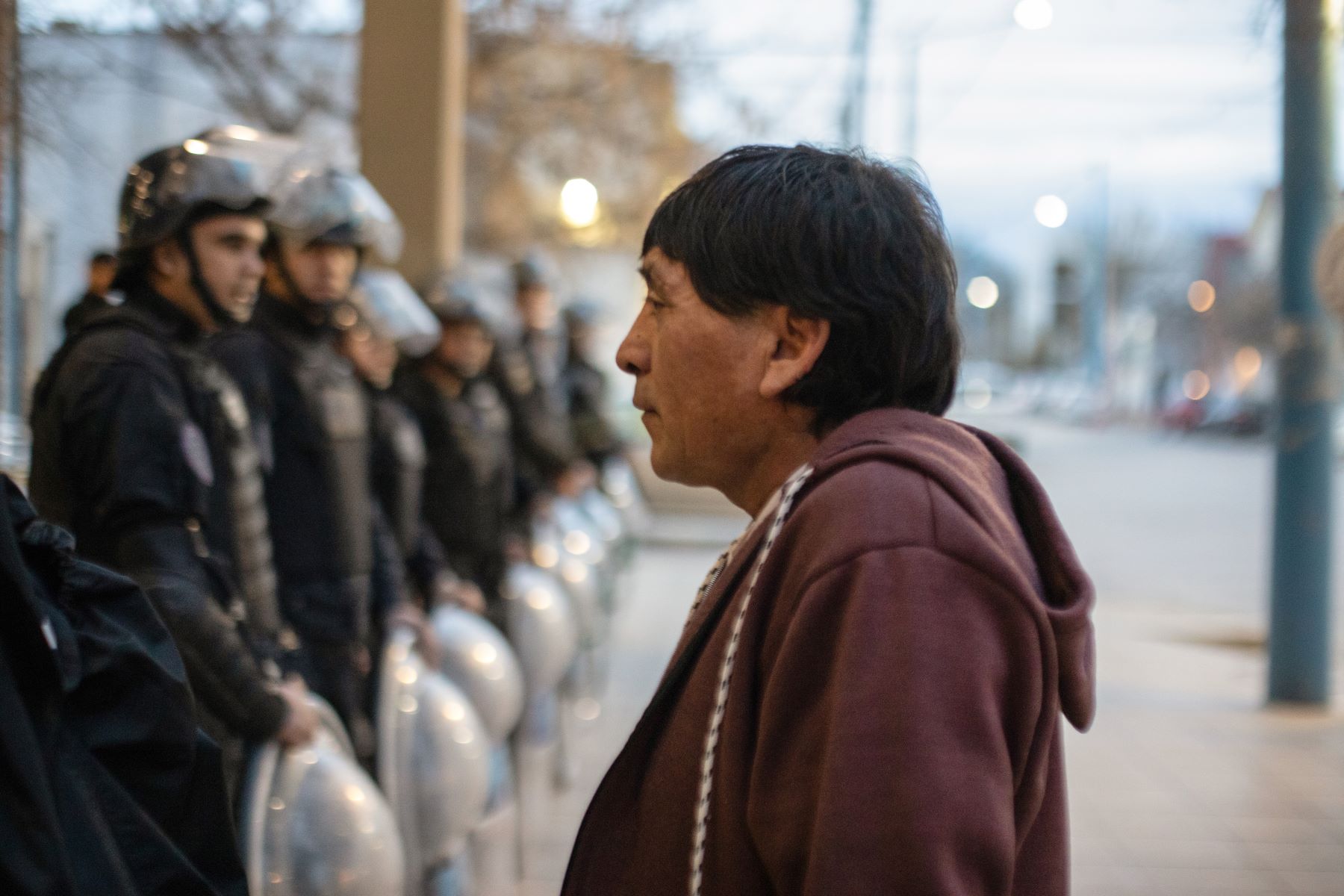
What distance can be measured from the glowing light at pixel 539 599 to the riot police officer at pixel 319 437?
5.91 feet

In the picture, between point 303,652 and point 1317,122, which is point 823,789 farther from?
point 1317,122

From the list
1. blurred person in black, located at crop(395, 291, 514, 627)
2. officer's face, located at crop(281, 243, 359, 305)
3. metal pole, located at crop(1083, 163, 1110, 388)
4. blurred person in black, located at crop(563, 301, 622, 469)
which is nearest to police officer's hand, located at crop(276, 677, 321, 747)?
officer's face, located at crop(281, 243, 359, 305)

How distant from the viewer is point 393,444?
5738 millimetres

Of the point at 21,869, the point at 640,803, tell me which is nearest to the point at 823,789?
the point at 640,803

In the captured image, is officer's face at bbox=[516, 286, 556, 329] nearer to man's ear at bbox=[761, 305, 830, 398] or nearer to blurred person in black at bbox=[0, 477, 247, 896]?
blurred person in black at bbox=[0, 477, 247, 896]

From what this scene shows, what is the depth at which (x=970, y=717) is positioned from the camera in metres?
1.40

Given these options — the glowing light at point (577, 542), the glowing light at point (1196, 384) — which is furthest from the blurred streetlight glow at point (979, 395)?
the glowing light at point (577, 542)

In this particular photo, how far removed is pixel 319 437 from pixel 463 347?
2434 mm

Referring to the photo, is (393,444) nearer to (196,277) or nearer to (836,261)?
(196,277)

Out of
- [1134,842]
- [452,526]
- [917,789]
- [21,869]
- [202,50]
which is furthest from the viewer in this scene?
[202,50]

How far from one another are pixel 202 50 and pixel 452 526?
4202 mm

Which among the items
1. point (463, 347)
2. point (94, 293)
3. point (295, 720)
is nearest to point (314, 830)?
point (295, 720)

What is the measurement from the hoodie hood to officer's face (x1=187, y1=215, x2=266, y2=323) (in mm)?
2300

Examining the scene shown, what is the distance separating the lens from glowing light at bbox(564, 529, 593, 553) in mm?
8156
